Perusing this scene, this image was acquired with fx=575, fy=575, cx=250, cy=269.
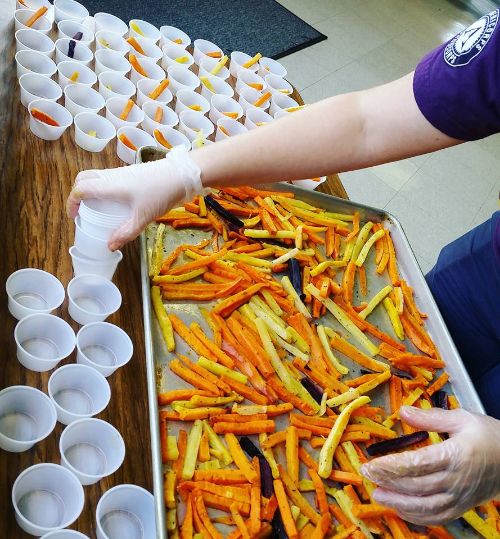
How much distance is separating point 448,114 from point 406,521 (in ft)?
3.43

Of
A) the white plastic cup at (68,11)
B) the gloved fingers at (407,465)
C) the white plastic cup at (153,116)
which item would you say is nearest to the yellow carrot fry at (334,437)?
the gloved fingers at (407,465)

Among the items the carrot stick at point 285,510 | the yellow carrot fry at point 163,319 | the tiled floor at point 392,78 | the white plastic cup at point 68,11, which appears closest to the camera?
the carrot stick at point 285,510

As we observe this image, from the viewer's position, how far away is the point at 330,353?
1.74 metres

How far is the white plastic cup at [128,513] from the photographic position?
114cm

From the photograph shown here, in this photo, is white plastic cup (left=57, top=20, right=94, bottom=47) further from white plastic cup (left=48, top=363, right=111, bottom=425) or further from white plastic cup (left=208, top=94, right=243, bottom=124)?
white plastic cup (left=48, top=363, right=111, bottom=425)

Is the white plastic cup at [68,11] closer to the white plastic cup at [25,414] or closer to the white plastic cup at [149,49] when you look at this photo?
the white plastic cup at [149,49]

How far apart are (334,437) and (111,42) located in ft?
5.68

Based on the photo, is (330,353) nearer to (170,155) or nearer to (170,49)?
(170,155)

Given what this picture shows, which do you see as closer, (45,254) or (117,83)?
(45,254)

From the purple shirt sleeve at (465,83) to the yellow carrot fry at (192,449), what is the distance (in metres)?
0.98

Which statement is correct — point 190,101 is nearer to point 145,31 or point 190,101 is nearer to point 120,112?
point 120,112

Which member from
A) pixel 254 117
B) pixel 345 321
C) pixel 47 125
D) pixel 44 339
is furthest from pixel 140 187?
pixel 254 117

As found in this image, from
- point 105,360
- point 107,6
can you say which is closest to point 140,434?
point 105,360

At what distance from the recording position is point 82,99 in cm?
202
